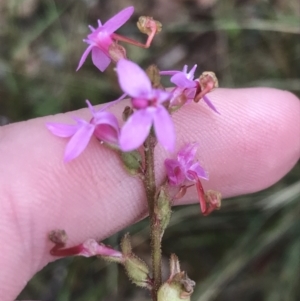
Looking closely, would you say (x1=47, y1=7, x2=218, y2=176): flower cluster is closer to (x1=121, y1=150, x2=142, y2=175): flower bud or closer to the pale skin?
(x1=121, y1=150, x2=142, y2=175): flower bud

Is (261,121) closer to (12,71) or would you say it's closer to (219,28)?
(219,28)

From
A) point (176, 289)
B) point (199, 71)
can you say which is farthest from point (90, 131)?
point (199, 71)

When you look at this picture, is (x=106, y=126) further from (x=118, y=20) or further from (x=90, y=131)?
(x=118, y=20)

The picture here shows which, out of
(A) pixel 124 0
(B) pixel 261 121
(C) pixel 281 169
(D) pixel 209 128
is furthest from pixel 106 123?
(A) pixel 124 0

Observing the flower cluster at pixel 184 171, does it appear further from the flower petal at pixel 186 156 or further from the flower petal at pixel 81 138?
the flower petal at pixel 81 138

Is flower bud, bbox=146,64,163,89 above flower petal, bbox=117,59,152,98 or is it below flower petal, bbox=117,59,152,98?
below

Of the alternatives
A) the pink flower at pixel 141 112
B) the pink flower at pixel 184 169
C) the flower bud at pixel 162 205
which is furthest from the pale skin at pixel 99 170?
the pink flower at pixel 141 112

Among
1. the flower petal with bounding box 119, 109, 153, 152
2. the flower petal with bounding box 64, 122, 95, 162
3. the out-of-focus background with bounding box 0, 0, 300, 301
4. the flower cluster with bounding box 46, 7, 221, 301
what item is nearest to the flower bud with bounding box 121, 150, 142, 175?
the flower cluster with bounding box 46, 7, 221, 301
